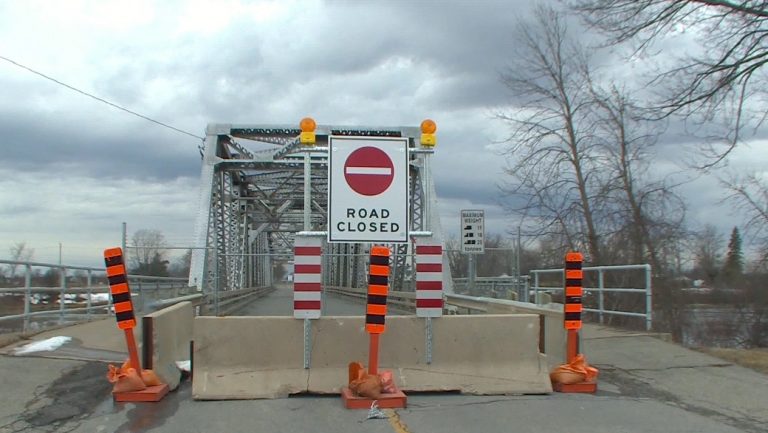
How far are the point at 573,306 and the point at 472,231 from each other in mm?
7423

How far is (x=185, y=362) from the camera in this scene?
27.2 ft

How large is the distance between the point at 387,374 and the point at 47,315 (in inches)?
334

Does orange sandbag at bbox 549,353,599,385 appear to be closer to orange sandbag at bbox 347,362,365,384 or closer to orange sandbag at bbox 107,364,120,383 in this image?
orange sandbag at bbox 347,362,365,384

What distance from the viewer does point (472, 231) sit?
15.2 metres

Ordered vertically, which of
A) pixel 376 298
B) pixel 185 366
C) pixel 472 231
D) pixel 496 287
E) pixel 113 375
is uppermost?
pixel 472 231

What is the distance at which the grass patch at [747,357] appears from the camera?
8.46 m

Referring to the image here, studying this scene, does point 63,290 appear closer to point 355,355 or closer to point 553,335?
point 355,355

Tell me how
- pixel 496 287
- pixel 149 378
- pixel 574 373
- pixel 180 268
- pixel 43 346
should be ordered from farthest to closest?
pixel 180 268, pixel 496 287, pixel 43 346, pixel 574 373, pixel 149 378

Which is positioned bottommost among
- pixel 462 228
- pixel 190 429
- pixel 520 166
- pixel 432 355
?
pixel 190 429

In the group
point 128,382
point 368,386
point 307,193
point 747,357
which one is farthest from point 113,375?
point 747,357

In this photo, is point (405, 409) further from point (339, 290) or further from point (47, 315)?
point (339, 290)

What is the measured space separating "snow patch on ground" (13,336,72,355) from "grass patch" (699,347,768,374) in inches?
368

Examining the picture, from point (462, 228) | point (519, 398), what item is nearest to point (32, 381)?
point (519, 398)

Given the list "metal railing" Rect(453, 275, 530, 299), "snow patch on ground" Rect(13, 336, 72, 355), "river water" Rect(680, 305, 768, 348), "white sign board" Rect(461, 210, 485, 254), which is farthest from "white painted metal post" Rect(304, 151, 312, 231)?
"river water" Rect(680, 305, 768, 348)
